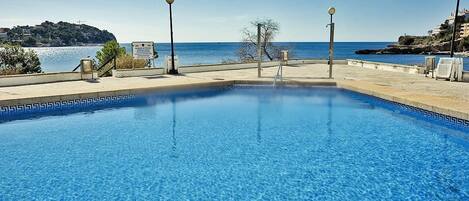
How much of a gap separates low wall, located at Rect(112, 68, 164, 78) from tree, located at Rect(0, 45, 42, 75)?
4376 millimetres

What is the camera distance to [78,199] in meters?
3.99

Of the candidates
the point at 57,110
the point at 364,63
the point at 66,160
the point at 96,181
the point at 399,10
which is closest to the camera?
the point at 96,181

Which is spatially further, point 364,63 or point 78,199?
point 364,63

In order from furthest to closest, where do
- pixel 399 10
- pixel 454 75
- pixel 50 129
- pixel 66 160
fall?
pixel 399 10 < pixel 454 75 < pixel 50 129 < pixel 66 160

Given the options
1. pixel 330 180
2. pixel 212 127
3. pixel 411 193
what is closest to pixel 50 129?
pixel 212 127

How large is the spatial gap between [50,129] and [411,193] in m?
6.48

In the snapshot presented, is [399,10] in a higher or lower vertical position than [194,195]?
higher

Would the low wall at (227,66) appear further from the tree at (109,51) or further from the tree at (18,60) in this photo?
the tree at (18,60)

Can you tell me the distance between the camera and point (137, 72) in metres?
12.9

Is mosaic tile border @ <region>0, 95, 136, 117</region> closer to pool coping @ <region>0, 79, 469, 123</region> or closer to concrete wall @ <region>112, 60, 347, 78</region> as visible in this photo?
pool coping @ <region>0, 79, 469, 123</region>

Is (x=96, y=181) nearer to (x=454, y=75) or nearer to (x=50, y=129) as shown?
(x=50, y=129)

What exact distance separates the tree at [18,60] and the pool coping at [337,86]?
671 centimetres

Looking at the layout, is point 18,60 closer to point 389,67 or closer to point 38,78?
point 38,78

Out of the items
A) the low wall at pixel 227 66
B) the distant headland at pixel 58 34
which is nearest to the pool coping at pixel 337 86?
the low wall at pixel 227 66
